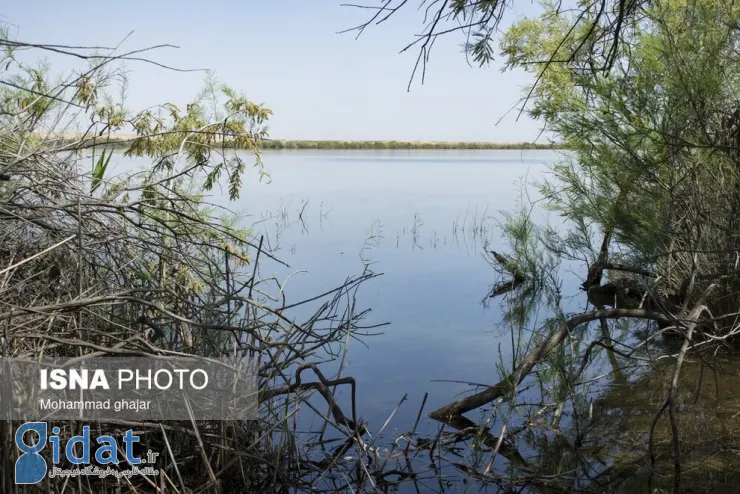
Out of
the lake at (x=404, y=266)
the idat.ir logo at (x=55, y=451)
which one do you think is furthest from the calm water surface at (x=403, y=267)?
the idat.ir logo at (x=55, y=451)

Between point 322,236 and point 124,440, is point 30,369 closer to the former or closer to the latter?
point 124,440

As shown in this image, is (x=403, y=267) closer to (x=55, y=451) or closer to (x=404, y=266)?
(x=404, y=266)

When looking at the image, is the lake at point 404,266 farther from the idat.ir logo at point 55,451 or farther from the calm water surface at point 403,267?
the idat.ir logo at point 55,451

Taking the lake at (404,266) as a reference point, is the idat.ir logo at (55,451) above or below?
above

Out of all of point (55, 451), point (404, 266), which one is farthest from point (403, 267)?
point (55, 451)

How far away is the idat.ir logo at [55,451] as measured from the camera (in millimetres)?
2615

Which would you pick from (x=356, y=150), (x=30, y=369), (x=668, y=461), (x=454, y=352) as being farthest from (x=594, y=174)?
(x=356, y=150)

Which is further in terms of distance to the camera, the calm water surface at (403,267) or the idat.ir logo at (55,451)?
the calm water surface at (403,267)

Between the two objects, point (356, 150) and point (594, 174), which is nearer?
point (594, 174)

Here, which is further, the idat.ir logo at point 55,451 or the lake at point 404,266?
the lake at point 404,266

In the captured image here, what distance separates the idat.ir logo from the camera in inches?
103

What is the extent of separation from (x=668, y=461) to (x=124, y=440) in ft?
9.62

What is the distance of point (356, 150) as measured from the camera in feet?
204

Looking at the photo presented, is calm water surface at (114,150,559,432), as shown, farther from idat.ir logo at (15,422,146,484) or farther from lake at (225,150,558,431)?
idat.ir logo at (15,422,146,484)
